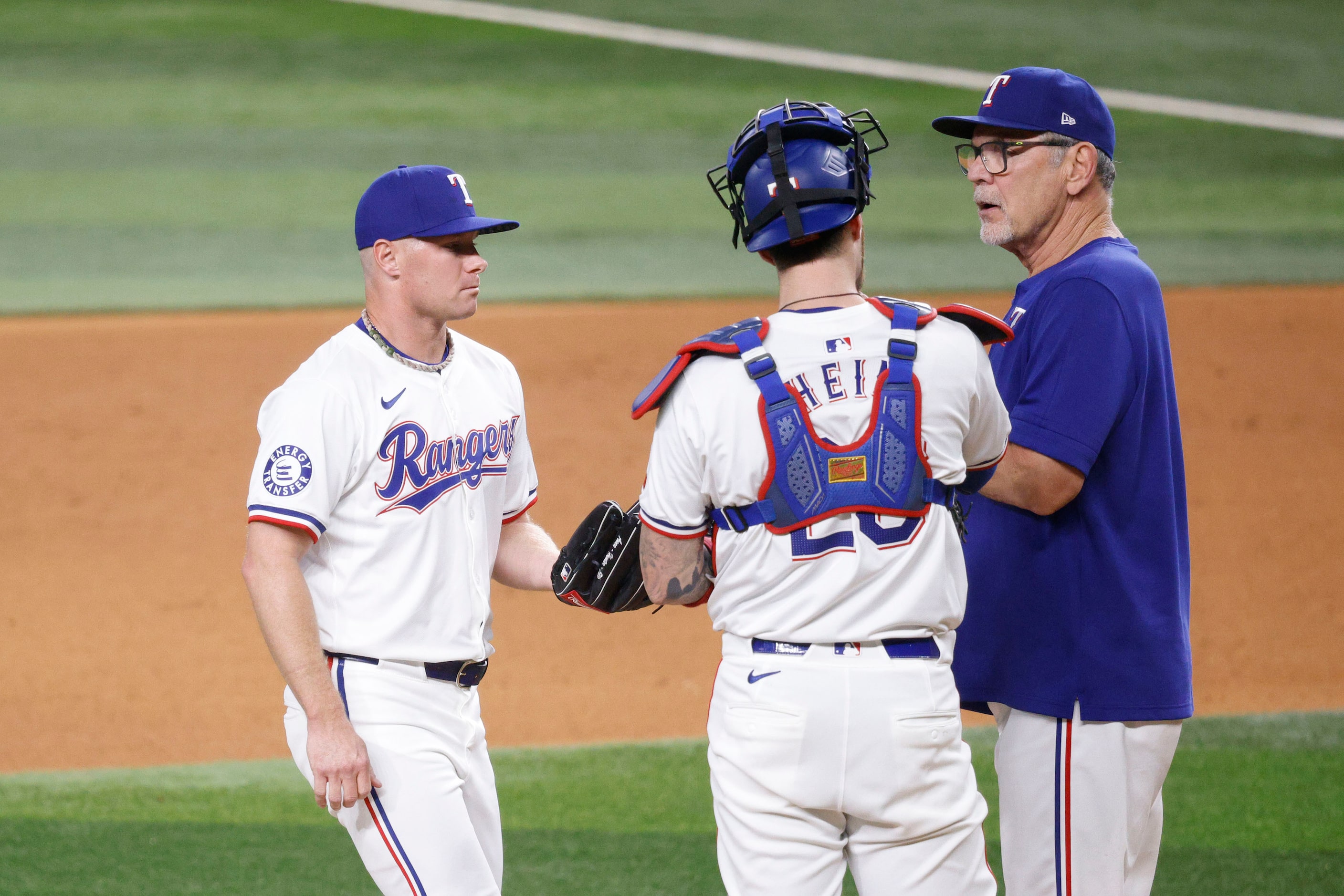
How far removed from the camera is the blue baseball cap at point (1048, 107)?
3002 millimetres

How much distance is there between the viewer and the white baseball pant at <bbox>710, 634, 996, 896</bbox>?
228 centimetres

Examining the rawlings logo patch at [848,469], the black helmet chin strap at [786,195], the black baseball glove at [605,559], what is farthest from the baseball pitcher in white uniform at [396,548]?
the rawlings logo patch at [848,469]

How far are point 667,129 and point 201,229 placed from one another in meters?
4.58

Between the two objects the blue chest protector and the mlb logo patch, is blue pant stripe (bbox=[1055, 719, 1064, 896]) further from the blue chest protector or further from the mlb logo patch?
the mlb logo patch

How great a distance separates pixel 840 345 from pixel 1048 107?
1.05 meters

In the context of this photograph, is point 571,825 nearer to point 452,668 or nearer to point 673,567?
point 452,668

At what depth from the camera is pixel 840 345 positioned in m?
2.30

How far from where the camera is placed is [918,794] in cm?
231

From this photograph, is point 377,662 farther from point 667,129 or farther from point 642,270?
point 667,129

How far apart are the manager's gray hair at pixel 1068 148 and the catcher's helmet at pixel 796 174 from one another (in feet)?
2.44

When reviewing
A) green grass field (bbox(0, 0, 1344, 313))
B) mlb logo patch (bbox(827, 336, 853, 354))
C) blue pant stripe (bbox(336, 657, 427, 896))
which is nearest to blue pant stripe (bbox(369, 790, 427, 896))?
blue pant stripe (bbox(336, 657, 427, 896))

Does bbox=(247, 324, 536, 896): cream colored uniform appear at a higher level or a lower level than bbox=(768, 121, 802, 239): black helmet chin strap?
lower

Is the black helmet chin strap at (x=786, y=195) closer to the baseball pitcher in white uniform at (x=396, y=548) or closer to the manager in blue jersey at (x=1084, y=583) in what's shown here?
the manager in blue jersey at (x=1084, y=583)

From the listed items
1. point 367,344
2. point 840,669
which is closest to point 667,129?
point 367,344
